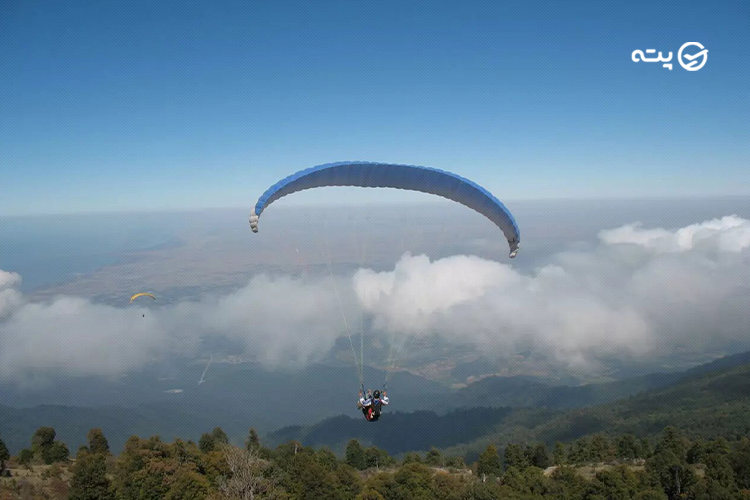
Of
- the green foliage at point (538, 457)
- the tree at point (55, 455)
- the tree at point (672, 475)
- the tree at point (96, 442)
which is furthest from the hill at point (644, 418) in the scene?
the tree at point (55, 455)

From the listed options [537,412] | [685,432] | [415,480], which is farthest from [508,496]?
[537,412]

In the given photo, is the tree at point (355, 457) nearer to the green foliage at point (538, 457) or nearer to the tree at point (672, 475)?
the green foliage at point (538, 457)

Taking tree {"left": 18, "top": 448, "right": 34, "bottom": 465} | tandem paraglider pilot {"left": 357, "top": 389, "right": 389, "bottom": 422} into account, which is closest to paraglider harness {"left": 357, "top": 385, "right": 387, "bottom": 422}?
tandem paraglider pilot {"left": 357, "top": 389, "right": 389, "bottom": 422}

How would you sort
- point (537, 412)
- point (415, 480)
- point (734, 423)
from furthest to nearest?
point (537, 412) → point (734, 423) → point (415, 480)

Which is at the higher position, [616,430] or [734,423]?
[734,423]

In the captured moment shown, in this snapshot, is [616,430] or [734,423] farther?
[616,430]

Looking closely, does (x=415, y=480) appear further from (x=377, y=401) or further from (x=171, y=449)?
(x=171, y=449)

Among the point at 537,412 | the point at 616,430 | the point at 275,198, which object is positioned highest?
the point at 275,198

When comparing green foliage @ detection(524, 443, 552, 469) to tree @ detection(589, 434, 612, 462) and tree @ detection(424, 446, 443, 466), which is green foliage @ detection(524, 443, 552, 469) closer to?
tree @ detection(589, 434, 612, 462)
